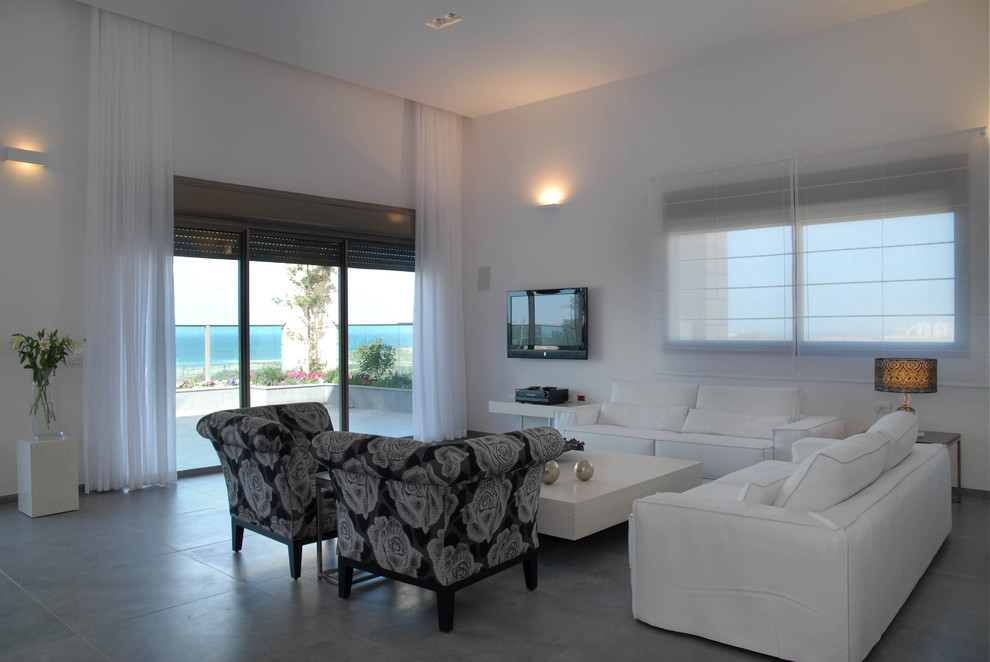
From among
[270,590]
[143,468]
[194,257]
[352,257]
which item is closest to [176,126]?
[194,257]

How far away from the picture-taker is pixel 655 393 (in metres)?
6.32

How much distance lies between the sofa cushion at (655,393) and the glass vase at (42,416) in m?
4.42

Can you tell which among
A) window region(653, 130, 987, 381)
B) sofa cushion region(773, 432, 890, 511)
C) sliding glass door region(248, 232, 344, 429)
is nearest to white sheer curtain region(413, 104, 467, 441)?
sliding glass door region(248, 232, 344, 429)

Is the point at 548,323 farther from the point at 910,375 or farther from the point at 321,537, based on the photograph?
the point at 321,537

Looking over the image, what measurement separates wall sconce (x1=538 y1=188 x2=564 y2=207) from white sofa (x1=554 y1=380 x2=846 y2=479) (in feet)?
6.89

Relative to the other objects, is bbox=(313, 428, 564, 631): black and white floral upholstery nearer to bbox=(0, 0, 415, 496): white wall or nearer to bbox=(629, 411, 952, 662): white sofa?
bbox=(629, 411, 952, 662): white sofa

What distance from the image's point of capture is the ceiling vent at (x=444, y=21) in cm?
555

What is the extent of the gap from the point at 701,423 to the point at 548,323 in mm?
2160

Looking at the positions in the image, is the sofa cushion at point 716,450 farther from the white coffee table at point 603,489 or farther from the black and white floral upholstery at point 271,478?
the black and white floral upholstery at point 271,478

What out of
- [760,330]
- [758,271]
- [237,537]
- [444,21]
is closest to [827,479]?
[237,537]

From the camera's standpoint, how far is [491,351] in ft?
26.8

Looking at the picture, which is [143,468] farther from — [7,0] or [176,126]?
[7,0]

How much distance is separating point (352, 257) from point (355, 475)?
4.77 m

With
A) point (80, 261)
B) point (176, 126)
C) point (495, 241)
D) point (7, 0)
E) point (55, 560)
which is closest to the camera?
point (55, 560)
